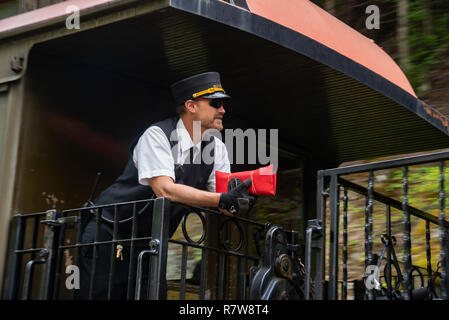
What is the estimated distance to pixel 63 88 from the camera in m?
4.62

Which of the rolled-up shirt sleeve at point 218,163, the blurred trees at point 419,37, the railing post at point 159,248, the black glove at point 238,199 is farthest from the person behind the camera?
the blurred trees at point 419,37

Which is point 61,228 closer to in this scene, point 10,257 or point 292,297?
point 10,257

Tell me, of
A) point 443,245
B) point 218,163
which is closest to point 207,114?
point 218,163

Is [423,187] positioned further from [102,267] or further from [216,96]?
[102,267]

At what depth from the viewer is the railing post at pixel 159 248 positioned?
3549 mm

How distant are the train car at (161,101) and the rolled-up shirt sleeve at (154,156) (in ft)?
1.11

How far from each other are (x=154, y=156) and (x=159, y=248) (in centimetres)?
62

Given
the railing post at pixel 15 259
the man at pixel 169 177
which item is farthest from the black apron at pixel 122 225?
the railing post at pixel 15 259

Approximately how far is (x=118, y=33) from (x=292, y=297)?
1.95 meters

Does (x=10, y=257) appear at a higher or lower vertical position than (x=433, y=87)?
lower

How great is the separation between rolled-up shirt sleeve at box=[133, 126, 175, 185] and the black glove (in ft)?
1.11

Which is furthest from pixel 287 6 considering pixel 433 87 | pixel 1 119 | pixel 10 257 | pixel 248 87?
pixel 433 87

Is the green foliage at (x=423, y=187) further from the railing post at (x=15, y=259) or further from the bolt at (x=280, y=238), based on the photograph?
the railing post at (x=15, y=259)

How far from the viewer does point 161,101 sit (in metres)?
5.27
